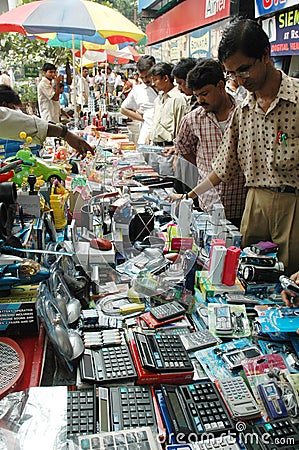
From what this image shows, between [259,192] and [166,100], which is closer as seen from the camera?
[259,192]

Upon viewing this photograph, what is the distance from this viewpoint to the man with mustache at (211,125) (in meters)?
2.43

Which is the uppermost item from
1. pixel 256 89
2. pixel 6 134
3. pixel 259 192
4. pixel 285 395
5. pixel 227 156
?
pixel 256 89

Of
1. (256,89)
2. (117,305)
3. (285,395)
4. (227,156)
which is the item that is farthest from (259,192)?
(285,395)

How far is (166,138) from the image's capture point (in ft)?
14.4

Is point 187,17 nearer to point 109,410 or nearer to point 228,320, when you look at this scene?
point 228,320

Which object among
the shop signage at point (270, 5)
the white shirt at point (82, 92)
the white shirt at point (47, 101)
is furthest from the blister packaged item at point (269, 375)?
the white shirt at point (82, 92)

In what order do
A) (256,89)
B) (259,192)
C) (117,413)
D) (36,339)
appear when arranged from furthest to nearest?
(259,192), (256,89), (36,339), (117,413)

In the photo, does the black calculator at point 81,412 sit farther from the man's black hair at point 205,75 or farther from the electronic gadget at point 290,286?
the man's black hair at point 205,75

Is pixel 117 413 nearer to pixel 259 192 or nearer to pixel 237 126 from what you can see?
pixel 259 192

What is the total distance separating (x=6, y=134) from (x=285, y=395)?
1865 mm

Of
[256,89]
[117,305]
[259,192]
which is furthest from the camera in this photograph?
[259,192]

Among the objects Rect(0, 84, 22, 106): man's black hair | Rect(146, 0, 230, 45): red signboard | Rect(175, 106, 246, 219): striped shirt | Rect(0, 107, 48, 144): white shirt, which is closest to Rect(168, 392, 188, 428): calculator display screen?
Rect(175, 106, 246, 219): striped shirt

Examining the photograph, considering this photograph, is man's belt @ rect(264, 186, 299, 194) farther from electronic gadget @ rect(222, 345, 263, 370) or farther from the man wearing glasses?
electronic gadget @ rect(222, 345, 263, 370)

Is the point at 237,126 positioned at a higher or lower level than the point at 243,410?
higher
